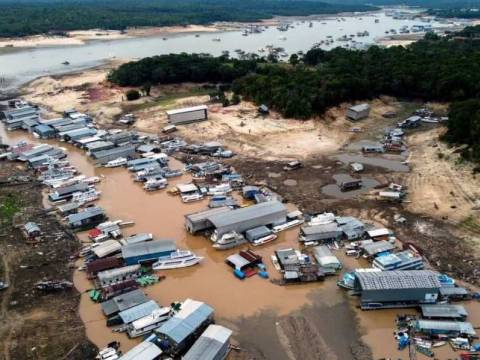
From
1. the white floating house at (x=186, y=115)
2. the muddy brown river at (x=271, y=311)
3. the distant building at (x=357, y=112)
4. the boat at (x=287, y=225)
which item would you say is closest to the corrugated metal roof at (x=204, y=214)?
the muddy brown river at (x=271, y=311)

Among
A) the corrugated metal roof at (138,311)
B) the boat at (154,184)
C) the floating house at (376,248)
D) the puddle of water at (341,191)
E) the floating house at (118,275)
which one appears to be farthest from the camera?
the boat at (154,184)

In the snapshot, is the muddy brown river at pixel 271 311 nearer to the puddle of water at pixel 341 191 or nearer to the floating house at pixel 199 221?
the floating house at pixel 199 221

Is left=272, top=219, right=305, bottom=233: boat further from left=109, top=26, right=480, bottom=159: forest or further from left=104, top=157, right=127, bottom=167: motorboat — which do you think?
left=104, top=157, right=127, bottom=167: motorboat

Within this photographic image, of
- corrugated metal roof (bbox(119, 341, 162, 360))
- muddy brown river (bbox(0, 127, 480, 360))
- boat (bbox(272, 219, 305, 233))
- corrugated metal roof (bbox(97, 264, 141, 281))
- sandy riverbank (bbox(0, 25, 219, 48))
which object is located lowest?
muddy brown river (bbox(0, 127, 480, 360))

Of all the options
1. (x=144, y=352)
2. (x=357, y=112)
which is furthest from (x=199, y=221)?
(x=357, y=112)

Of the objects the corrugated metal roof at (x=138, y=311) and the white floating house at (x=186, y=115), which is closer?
the corrugated metal roof at (x=138, y=311)

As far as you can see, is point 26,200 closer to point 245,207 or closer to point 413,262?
point 245,207

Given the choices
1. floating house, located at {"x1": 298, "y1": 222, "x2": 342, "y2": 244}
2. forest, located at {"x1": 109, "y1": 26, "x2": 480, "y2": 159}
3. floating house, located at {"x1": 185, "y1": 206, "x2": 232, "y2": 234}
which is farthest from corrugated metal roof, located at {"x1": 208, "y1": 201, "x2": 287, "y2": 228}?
forest, located at {"x1": 109, "y1": 26, "x2": 480, "y2": 159}

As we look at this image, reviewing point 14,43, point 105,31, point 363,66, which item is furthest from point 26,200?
point 105,31
